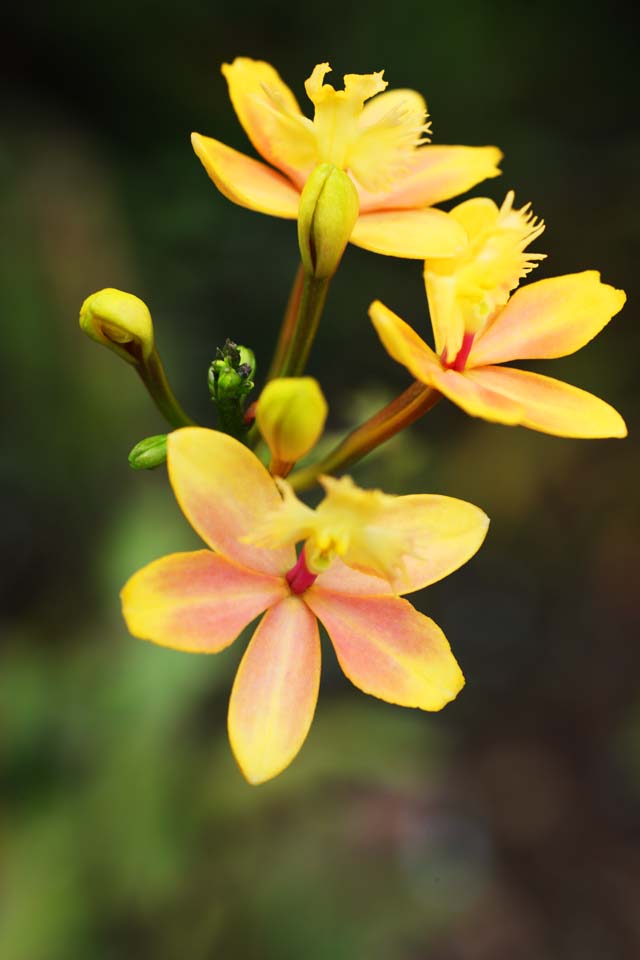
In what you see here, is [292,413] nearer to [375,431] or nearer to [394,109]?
[375,431]

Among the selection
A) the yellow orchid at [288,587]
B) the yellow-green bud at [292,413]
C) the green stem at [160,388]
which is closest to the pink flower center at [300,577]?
the yellow orchid at [288,587]

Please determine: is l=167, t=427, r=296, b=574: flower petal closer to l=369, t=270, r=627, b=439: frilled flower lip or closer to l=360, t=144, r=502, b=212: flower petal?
l=369, t=270, r=627, b=439: frilled flower lip

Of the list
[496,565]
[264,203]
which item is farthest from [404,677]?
[496,565]

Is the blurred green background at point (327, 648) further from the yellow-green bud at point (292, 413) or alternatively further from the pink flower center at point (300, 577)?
the yellow-green bud at point (292, 413)

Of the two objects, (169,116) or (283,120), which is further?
(169,116)

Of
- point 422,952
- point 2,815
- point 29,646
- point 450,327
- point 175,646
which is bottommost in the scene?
point 422,952

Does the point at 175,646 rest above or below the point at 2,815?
above

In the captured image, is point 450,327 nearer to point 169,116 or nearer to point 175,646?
point 175,646
